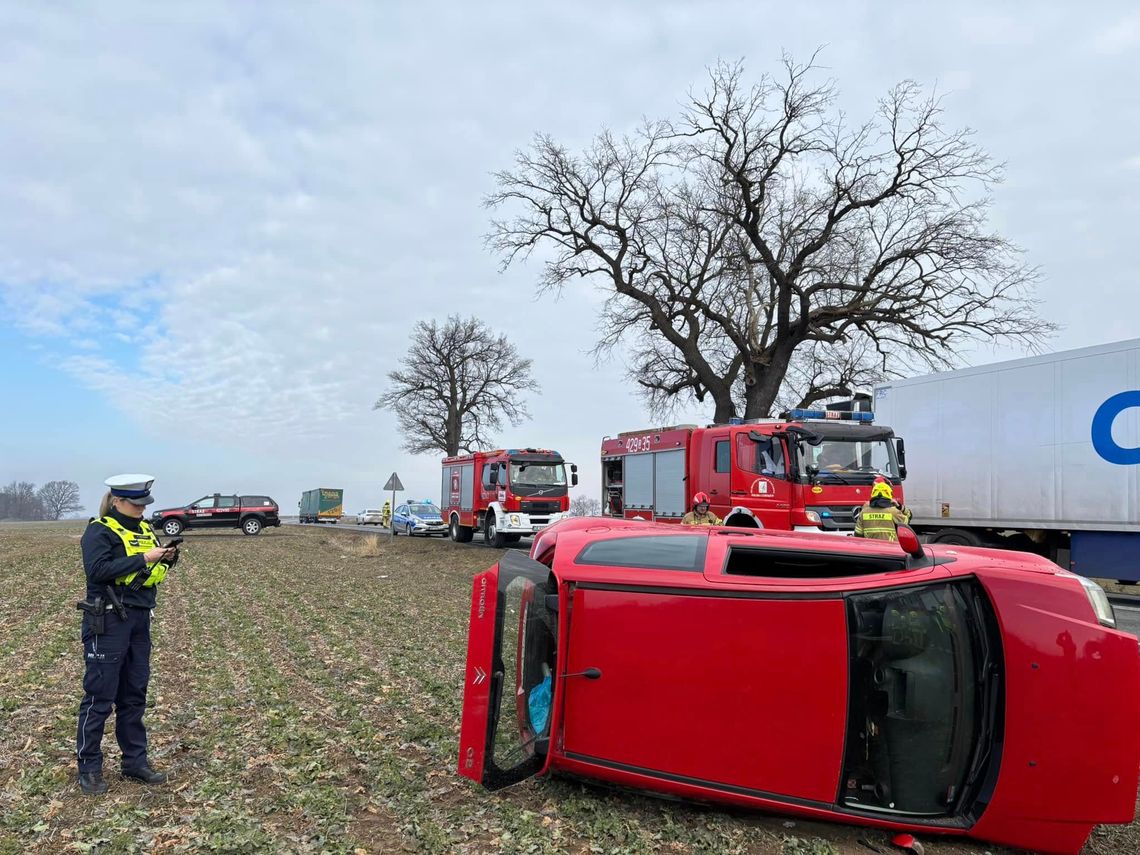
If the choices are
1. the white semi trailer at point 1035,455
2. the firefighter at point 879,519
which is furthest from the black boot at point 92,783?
the white semi trailer at point 1035,455

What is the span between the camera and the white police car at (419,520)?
35250mm

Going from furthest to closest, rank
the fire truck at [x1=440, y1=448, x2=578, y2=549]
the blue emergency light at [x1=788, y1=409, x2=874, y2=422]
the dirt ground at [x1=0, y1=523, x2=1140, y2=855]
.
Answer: the fire truck at [x1=440, y1=448, x2=578, y2=549] < the blue emergency light at [x1=788, y1=409, x2=874, y2=422] < the dirt ground at [x1=0, y1=523, x2=1140, y2=855]

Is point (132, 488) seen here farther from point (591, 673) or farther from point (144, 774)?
point (591, 673)

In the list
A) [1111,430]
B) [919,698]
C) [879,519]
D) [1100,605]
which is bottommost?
[919,698]

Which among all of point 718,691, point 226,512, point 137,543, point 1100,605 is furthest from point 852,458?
point 226,512

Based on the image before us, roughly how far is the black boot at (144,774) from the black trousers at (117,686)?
3 cm

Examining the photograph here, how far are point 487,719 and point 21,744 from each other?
312cm

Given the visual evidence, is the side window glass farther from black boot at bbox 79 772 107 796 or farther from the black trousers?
black boot at bbox 79 772 107 796

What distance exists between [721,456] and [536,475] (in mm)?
9525

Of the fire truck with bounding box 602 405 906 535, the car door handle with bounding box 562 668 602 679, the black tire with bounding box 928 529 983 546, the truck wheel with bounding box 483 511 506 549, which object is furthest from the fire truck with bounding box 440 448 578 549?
the car door handle with bounding box 562 668 602 679

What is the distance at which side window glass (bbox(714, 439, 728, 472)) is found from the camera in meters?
15.5

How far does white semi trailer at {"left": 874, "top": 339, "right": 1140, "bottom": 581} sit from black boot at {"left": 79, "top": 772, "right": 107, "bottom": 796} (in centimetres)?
1302

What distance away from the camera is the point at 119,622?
4469 millimetres

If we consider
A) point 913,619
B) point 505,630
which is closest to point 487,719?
point 505,630
